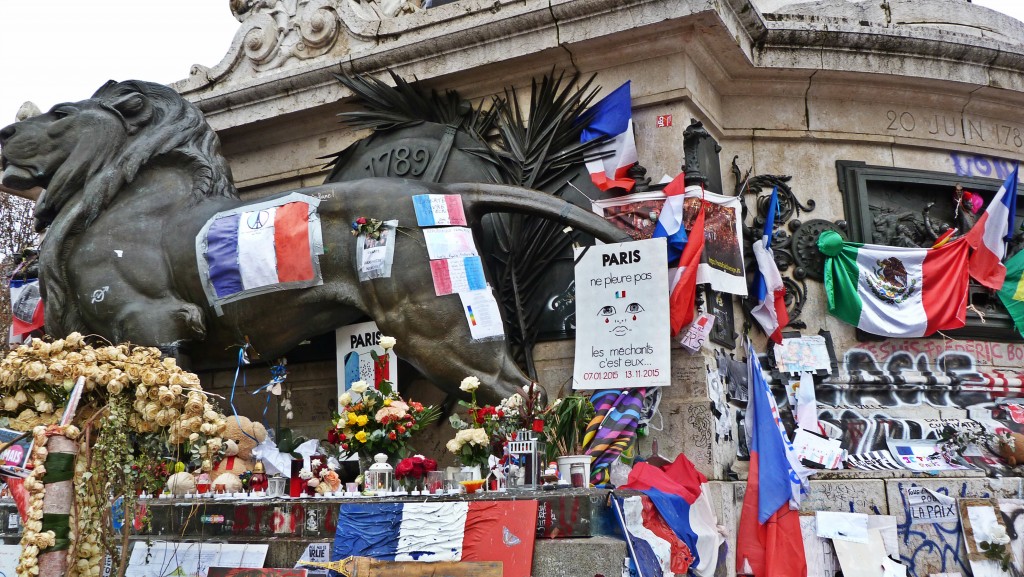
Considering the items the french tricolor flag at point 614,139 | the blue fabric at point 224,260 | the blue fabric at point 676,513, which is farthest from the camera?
the french tricolor flag at point 614,139

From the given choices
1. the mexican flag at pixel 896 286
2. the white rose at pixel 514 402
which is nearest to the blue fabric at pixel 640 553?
the white rose at pixel 514 402

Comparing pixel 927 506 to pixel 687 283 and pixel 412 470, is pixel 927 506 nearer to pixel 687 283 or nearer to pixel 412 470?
pixel 687 283

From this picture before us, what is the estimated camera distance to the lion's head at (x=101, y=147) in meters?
8.52

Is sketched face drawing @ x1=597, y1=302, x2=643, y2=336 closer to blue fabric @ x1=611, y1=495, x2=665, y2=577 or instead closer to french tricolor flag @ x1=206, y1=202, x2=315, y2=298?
blue fabric @ x1=611, y1=495, x2=665, y2=577

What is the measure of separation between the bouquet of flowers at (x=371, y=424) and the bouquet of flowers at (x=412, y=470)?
0.32 m

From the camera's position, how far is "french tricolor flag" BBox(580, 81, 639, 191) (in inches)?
324

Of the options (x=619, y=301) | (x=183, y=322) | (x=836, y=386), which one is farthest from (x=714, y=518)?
(x=183, y=322)

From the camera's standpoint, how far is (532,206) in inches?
305

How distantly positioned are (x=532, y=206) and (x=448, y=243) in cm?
75

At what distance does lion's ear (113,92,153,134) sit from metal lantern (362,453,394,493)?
4.32 metres

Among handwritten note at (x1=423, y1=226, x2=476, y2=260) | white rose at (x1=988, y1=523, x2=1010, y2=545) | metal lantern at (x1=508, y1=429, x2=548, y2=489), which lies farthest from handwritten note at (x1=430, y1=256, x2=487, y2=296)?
white rose at (x1=988, y1=523, x2=1010, y2=545)

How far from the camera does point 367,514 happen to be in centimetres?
589

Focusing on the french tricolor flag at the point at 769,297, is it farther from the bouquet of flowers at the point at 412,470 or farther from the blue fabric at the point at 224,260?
the blue fabric at the point at 224,260

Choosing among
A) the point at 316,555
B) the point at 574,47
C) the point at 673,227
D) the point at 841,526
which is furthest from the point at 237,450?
the point at 841,526
